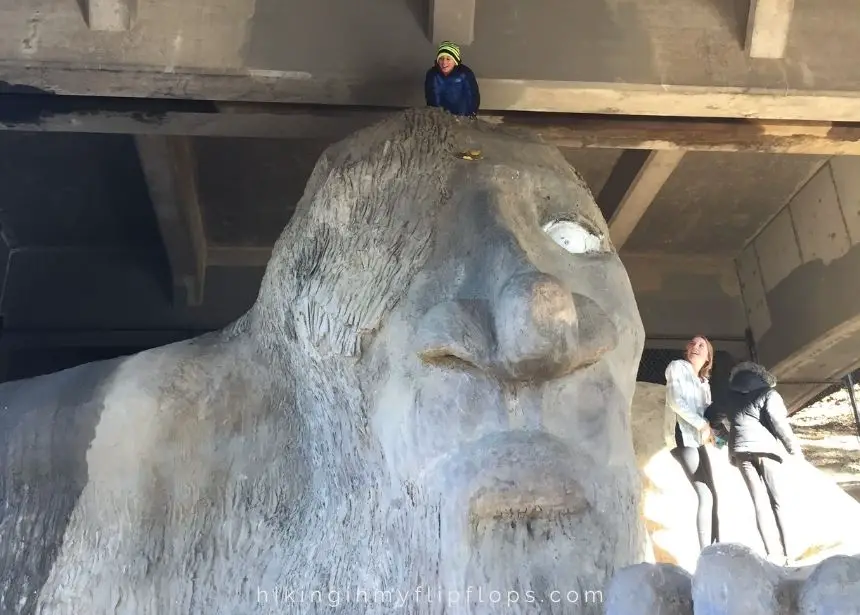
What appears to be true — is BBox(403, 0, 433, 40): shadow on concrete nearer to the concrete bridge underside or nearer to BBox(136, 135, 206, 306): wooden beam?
the concrete bridge underside

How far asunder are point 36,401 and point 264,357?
505 millimetres

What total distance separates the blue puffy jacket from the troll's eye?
541mm

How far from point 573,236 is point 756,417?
1432mm

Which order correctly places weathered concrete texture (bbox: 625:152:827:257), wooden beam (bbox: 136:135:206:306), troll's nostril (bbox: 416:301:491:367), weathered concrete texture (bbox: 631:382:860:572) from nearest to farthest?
troll's nostril (bbox: 416:301:491:367)
weathered concrete texture (bbox: 631:382:860:572)
wooden beam (bbox: 136:135:206:306)
weathered concrete texture (bbox: 625:152:827:257)

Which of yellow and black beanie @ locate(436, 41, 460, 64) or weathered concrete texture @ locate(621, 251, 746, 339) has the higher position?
weathered concrete texture @ locate(621, 251, 746, 339)

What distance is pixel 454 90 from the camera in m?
2.28

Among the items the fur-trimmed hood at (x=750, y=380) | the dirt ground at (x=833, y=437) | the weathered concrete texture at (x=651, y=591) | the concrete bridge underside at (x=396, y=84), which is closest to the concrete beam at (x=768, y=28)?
the concrete bridge underside at (x=396, y=84)

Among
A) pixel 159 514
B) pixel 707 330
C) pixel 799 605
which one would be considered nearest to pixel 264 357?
pixel 159 514

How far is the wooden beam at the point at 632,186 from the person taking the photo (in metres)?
3.54

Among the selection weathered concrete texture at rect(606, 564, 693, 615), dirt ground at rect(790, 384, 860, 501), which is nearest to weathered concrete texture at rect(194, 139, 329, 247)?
weathered concrete texture at rect(606, 564, 693, 615)

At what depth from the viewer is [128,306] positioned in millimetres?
4168

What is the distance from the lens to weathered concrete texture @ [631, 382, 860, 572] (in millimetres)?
2672

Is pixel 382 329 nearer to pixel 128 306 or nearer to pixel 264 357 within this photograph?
pixel 264 357

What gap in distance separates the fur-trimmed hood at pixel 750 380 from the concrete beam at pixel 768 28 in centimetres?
100
